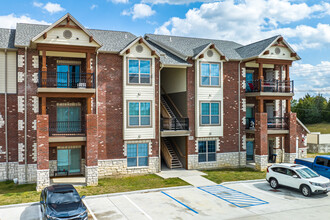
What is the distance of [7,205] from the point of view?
15.4 m

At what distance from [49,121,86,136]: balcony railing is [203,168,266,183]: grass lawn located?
10.4 meters

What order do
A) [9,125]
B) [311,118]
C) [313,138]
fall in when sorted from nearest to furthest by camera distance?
[9,125], [313,138], [311,118]

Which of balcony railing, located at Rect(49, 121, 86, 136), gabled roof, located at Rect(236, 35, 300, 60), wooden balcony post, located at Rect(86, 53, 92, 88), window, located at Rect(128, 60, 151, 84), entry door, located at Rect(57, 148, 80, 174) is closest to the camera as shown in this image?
wooden balcony post, located at Rect(86, 53, 92, 88)

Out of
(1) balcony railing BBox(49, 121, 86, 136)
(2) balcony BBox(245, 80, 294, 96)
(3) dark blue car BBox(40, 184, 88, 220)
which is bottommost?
(3) dark blue car BBox(40, 184, 88, 220)

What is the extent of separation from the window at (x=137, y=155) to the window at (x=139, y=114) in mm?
1763

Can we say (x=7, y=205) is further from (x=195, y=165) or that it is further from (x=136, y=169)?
(x=195, y=165)

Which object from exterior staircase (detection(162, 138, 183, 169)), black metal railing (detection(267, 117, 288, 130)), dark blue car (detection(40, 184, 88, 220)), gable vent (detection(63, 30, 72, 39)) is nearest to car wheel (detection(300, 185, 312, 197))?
black metal railing (detection(267, 117, 288, 130))

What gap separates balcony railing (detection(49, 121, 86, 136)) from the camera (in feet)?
71.5

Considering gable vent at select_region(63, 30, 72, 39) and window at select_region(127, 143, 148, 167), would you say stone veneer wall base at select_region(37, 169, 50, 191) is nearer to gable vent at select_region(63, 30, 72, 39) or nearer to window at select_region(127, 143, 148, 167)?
window at select_region(127, 143, 148, 167)

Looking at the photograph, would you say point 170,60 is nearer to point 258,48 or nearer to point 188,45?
point 188,45

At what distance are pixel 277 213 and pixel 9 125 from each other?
18470mm

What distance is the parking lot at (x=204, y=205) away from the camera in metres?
14.2

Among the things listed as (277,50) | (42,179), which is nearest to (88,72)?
(42,179)

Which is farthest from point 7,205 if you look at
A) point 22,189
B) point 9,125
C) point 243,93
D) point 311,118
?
point 311,118
